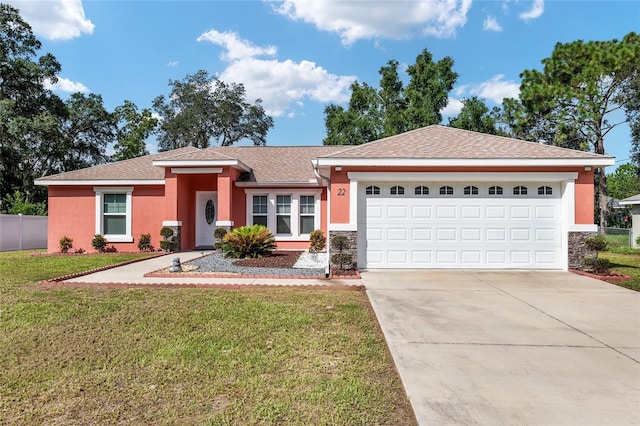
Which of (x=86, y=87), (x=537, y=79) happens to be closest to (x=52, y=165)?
(x=86, y=87)

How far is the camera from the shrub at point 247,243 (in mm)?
12203

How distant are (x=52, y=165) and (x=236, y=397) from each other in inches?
1336

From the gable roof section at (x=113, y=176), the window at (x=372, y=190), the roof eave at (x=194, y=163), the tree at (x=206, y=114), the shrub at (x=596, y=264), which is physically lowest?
the shrub at (x=596, y=264)

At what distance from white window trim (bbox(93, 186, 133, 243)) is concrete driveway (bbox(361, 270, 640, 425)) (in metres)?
12.0

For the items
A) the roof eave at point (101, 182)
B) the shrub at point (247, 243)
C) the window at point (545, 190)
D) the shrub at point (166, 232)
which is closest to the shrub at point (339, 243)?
the shrub at point (247, 243)

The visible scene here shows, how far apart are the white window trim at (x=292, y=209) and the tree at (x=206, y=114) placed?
82.3ft

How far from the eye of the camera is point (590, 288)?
26.3 feet

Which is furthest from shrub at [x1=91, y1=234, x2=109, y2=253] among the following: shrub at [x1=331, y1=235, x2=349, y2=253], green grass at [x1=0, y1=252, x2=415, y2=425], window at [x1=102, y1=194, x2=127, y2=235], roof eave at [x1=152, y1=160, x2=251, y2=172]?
shrub at [x1=331, y1=235, x2=349, y2=253]

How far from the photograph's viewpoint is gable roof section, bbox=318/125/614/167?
9.94 metres

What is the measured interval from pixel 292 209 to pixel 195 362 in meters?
12.1

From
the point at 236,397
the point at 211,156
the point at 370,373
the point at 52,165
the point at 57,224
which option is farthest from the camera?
the point at 52,165

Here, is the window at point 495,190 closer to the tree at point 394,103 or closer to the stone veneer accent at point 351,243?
the stone veneer accent at point 351,243

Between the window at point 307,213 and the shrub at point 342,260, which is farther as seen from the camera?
the window at point 307,213

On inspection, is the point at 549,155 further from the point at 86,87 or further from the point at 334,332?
the point at 86,87
